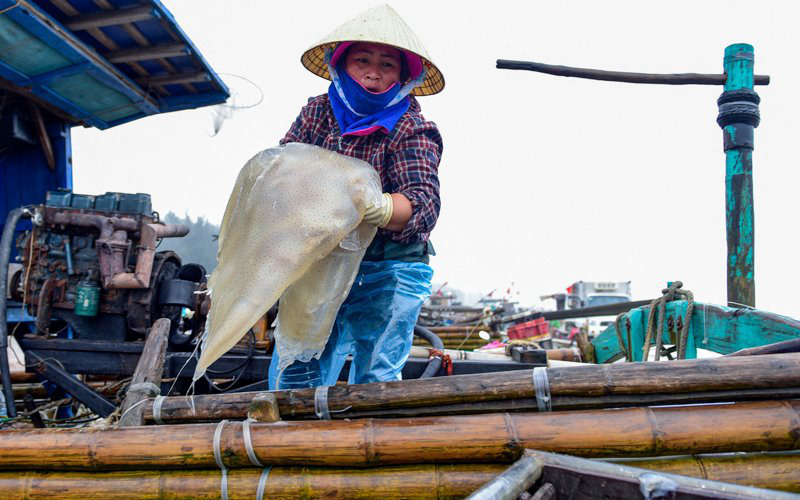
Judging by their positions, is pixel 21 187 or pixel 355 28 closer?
pixel 355 28

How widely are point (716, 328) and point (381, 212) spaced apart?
2.35 metres

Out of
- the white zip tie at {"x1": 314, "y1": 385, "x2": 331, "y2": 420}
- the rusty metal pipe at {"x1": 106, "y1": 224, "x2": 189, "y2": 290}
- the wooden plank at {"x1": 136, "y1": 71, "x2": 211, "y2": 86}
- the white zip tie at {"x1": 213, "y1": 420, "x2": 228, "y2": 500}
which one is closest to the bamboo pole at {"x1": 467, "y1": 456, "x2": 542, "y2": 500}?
the white zip tie at {"x1": 314, "y1": 385, "x2": 331, "y2": 420}

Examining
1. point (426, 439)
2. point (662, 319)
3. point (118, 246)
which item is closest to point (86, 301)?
point (118, 246)

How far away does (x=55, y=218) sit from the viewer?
15.5 ft

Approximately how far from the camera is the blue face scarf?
238cm

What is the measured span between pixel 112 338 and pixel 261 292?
343 cm

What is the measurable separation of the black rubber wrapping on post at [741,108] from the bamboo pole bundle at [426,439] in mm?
2552

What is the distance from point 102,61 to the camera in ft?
19.5

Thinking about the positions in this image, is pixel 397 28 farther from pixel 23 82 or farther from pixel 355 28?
pixel 23 82

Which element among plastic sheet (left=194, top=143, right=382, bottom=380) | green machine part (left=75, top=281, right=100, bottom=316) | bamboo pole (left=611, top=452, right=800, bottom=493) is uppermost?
plastic sheet (left=194, top=143, right=382, bottom=380)

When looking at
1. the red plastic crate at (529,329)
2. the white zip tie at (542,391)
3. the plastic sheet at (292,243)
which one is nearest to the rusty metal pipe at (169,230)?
the plastic sheet at (292,243)

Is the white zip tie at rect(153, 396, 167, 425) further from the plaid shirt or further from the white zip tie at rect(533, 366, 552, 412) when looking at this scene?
the white zip tie at rect(533, 366, 552, 412)

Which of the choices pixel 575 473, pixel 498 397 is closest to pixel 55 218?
pixel 498 397

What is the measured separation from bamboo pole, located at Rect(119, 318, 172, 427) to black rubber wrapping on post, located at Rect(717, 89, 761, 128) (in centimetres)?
403
